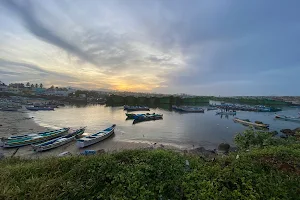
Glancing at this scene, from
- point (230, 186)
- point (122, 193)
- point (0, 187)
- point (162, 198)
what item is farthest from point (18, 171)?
point (230, 186)

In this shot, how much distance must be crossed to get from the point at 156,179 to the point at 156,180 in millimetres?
21

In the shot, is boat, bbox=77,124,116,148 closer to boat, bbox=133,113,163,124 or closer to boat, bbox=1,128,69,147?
boat, bbox=1,128,69,147

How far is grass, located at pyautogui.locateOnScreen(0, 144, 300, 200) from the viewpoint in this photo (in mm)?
3217

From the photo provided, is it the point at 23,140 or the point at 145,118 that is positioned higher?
the point at 23,140

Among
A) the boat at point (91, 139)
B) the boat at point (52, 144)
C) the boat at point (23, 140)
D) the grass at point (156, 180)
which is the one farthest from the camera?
the boat at point (91, 139)

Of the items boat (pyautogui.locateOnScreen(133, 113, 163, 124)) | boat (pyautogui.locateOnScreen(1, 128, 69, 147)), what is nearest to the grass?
boat (pyautogui.locateOnScreen(1, 128, 69, 147))

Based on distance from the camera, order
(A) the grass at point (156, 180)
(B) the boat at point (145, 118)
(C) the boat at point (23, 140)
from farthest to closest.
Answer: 1. (B) the boat at point (145, 118)
2. (C) the boat at point (23, 140)
3. (A) the grass at point (156, 180)

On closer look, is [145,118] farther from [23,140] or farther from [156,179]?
[156,179]

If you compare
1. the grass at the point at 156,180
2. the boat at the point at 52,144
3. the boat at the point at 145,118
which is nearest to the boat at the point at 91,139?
the boat at the point at 52,144

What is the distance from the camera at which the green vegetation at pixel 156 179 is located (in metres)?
3.22

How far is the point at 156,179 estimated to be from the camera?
3.58 metres

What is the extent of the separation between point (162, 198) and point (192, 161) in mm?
1466

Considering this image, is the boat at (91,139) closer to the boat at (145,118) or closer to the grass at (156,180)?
the grass at (156,180)

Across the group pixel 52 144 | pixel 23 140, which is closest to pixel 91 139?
pixel 52 144
